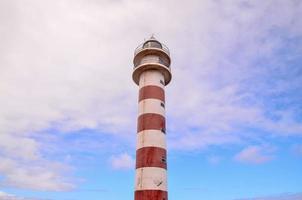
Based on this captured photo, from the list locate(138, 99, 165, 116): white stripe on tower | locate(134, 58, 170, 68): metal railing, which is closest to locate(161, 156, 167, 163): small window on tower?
locate(138, 99, 165, 116): white stripe on tower

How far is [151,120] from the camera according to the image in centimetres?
1692

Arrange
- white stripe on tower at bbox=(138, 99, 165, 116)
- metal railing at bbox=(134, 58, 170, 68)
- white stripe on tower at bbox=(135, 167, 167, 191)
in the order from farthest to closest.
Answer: metal railing at bbox=(134, 58, 170, 68) < white stripe on tower at bbox=(138, 99, 165, 116) < white stripe on tower at bbox=(135, 167, 167, 191)

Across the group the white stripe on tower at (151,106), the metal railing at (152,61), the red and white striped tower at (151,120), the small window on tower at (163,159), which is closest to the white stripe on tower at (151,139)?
the red and white striped tower at (151,120)

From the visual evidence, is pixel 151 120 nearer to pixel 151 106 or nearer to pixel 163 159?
pixel 151 106

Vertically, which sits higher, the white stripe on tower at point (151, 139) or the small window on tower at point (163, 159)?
the white stripe on tower at point (151, 139)

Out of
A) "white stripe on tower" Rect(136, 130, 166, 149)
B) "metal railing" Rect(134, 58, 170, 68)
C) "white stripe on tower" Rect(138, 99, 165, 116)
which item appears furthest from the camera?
"metal railing" Rect(134, 58, 170, 68)

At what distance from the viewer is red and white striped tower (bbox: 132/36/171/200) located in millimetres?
15734

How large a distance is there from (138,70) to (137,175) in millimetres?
6424

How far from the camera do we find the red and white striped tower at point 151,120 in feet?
51.6

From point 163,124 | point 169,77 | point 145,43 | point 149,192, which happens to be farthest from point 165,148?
point 145,43

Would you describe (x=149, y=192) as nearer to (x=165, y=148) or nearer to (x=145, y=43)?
(x=165, y=148)

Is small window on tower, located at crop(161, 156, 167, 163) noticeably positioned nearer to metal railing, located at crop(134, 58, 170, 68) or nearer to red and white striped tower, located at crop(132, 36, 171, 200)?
red and white striped tower, located at crop(132, 36, 171, 200)

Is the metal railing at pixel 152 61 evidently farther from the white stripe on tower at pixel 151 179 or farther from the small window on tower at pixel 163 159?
the white stripe on tower at pixel 151 179

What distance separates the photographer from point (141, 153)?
1642 centimetres
